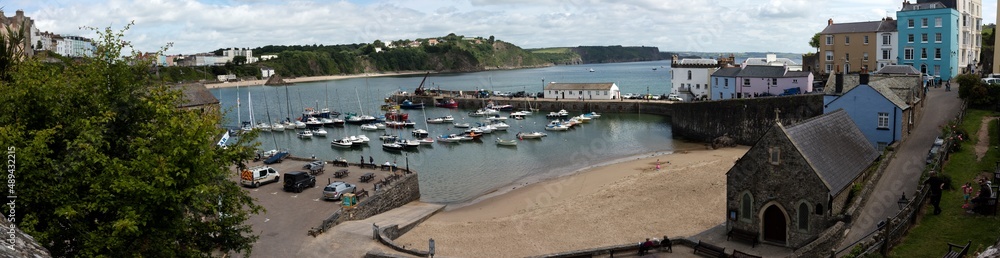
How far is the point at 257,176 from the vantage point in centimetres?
3416

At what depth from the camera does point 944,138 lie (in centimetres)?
3033

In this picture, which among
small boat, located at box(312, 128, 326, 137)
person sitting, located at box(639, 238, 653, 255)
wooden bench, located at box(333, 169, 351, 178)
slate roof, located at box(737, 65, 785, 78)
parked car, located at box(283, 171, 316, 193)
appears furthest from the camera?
small boat, located at box(312, 128, 326, 137)

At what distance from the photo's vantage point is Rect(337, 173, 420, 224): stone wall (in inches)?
1136

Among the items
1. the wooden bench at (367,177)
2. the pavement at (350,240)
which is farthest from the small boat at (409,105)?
the pavement at (350,240)

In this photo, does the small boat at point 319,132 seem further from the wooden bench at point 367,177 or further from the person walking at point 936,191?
the person walking at point 936,191

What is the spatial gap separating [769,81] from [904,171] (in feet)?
125

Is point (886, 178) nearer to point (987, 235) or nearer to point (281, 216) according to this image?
point (987, 235)

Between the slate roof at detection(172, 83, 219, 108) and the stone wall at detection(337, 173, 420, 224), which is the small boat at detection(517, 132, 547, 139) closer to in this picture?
the slate roof at detection(172, 83, 219, 108)

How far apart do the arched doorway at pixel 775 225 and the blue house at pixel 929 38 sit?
45442 mm

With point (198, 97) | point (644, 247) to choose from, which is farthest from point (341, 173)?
point (198, 97)

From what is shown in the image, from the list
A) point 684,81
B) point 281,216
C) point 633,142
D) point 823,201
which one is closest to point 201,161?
point 281,216

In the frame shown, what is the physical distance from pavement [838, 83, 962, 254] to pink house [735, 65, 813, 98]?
1832 centimetres

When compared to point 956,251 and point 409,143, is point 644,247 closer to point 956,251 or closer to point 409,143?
point 956,251

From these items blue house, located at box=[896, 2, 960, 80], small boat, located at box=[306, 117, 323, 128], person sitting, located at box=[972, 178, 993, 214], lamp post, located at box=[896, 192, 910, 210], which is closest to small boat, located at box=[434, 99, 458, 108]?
small boat, located at box=[306, 117, 323, 128]
